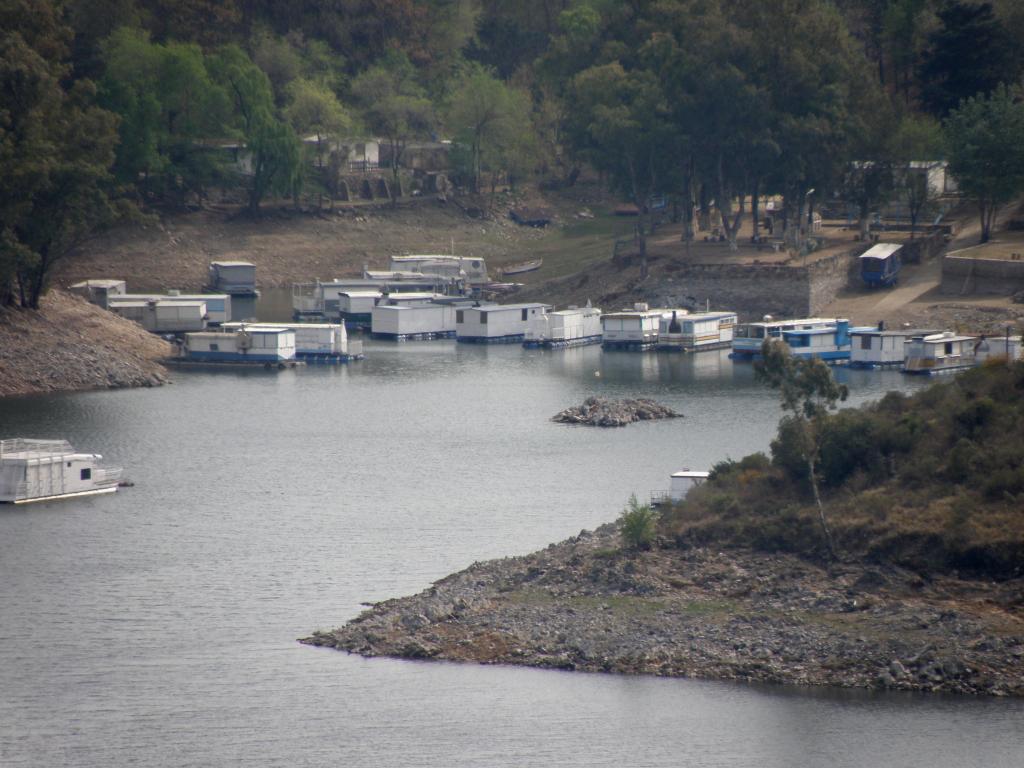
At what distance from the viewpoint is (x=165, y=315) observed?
3647 inches

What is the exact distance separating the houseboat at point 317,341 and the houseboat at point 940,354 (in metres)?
27.9

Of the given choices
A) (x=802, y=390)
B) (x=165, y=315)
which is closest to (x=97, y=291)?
(x=165, y=315)

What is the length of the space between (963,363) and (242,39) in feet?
231

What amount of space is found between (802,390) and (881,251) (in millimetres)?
55982

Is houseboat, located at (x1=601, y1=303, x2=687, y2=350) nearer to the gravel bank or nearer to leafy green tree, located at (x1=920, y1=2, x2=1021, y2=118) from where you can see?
the gravel bank

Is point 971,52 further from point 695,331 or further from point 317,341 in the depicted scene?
point 317,341

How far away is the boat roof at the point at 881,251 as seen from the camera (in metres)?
95.4

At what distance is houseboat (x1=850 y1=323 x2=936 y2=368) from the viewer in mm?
82188

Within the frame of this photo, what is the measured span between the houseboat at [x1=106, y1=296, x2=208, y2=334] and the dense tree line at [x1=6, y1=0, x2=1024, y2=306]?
8283mm

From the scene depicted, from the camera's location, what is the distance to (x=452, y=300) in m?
101

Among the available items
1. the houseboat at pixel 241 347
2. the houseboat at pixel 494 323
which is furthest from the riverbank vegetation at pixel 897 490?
the houseboat at pixel 494 323

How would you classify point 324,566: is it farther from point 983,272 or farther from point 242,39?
point 242,39

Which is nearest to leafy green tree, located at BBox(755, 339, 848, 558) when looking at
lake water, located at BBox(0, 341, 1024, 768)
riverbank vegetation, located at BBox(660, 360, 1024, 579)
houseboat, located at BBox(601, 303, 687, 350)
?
riverbank vegetation, located at BBox(660, 360, 1024, 579)

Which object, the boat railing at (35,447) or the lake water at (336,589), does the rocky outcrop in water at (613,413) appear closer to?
the lake water at (336,589)
